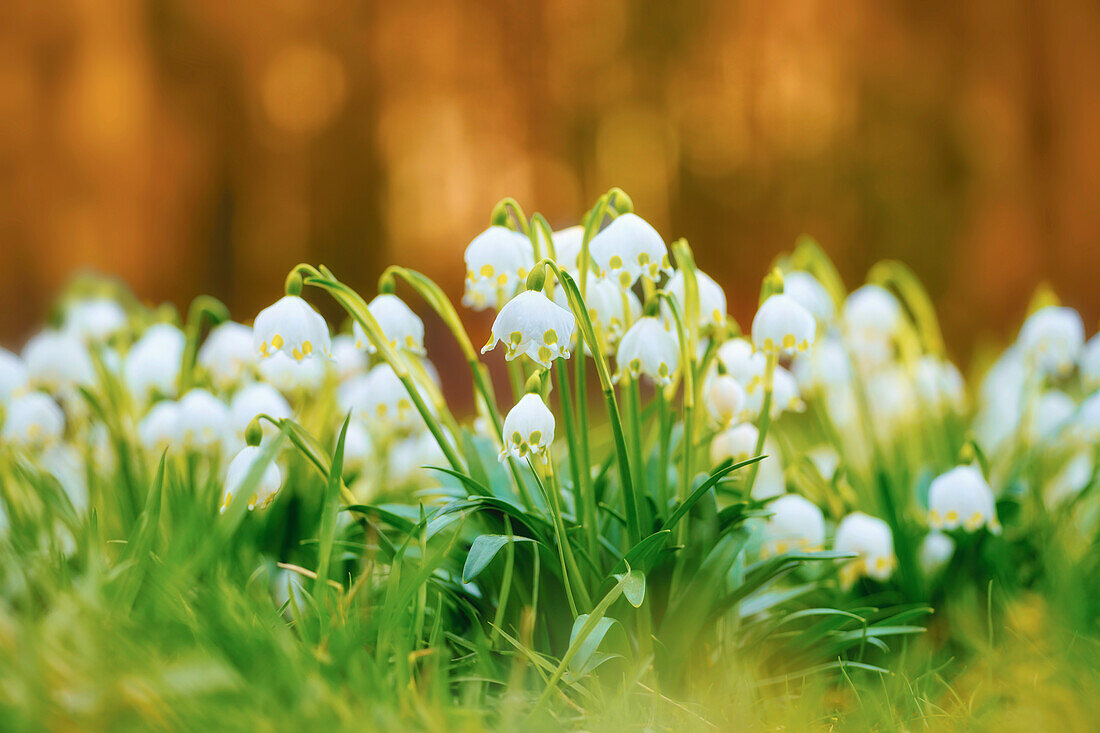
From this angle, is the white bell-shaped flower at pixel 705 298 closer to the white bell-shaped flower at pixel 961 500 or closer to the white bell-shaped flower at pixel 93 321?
the white bell-shaped flower at pixel 961 500

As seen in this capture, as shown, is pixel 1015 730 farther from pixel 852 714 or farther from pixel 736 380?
pixel 736 380

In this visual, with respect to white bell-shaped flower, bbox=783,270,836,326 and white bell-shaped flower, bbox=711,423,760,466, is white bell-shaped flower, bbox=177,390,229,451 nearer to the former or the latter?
white bell-shaped flower, bbox=711,423,760,466

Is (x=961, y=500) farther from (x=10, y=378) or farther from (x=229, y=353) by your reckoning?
(x=10, y=378)

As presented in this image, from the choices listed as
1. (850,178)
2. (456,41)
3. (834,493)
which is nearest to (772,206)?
(850,178)

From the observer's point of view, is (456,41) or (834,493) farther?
(456,41)

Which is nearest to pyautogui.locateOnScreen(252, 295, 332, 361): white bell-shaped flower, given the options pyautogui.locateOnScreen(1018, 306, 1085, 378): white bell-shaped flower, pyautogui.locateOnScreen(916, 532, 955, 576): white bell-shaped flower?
pyautogui.locateOnScreen(916, 532, 955, 576): white bell-shaped flower
